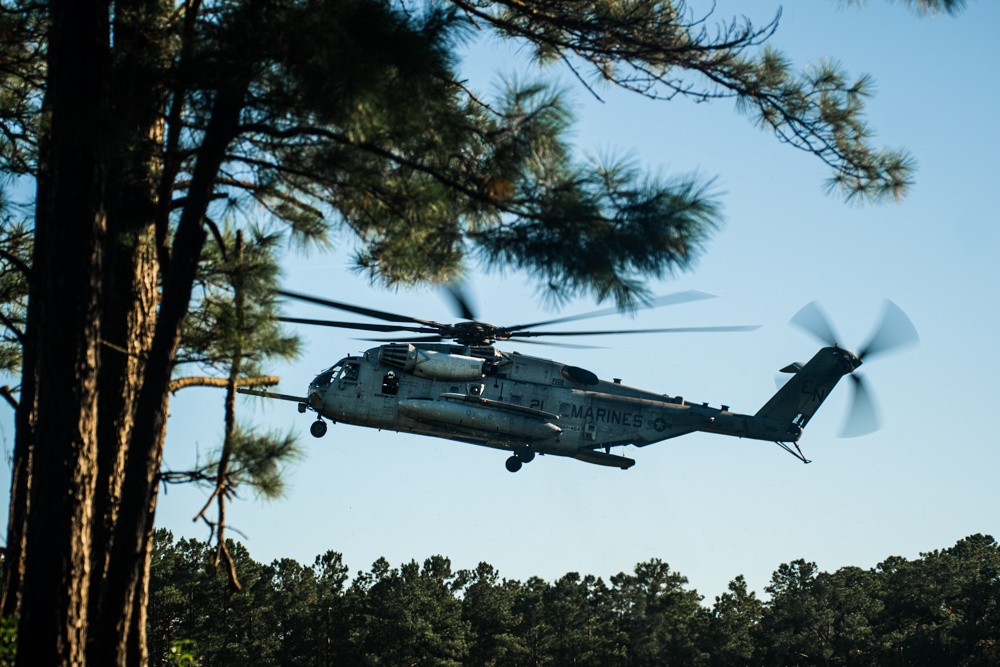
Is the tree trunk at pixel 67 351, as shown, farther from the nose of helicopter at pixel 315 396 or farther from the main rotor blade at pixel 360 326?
the nose of helicopter at pixel 315 396

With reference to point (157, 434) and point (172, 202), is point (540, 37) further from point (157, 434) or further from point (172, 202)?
point (157, 434)

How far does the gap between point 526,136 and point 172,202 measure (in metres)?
2.52

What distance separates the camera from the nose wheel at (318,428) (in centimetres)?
2197

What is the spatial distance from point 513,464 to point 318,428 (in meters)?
3.55

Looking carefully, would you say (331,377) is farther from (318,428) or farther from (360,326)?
(360,326)

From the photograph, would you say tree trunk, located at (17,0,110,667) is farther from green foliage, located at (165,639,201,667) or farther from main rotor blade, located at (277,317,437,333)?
main rotor blade, located at (277,317,437,333)

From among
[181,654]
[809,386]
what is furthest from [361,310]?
[809,386]

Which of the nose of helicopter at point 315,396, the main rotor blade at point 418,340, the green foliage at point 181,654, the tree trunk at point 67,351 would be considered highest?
the main rotor blade at point 418,340

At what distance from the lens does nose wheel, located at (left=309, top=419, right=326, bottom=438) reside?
22.0m

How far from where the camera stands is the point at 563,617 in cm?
5934

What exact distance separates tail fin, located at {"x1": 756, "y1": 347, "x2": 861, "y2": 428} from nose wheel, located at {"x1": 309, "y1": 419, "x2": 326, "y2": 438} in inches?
362

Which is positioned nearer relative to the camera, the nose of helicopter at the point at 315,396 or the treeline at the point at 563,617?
the nose of helicopter at the point at 315,396

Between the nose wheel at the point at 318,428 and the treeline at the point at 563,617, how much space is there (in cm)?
3240

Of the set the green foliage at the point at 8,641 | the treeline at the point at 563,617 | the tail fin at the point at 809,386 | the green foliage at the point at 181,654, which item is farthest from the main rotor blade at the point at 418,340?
the treeline at the point at 563,617
